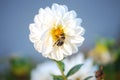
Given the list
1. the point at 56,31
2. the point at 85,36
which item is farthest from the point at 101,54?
the point at 56,31

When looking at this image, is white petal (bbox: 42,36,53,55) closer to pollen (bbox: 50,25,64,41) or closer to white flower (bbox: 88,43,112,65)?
pollen (bbox: 50,25,64,41)

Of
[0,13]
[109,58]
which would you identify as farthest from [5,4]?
[109,58]

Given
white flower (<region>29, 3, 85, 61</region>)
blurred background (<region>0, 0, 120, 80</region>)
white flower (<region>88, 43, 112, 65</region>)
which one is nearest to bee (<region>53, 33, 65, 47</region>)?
white flower (<region>29, 3, 85, 61</region>)

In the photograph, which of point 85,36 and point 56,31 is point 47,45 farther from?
point 85,36

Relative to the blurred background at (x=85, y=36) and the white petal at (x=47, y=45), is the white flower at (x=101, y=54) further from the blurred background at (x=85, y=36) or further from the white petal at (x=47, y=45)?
the white petal at (x=47, y=45)

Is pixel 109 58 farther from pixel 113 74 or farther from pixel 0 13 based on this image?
pixel 0 13
